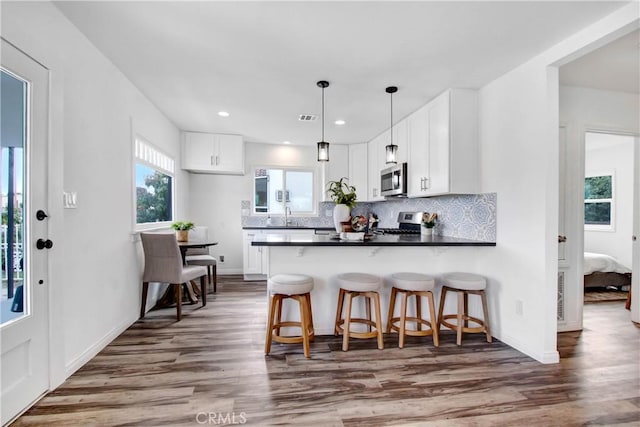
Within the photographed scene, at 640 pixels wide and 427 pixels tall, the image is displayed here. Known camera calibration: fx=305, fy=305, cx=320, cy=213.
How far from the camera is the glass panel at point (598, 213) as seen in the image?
5328 millimetres

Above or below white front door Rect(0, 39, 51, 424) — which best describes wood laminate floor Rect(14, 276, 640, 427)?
below

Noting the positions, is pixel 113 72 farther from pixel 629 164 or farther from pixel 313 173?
pixel 629 164

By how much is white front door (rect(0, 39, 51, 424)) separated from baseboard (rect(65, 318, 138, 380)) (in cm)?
22

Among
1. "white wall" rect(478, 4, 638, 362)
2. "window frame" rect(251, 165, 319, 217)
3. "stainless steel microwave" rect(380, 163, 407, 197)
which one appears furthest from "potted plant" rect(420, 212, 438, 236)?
"window frame" rect(251, 165, 319, 217)

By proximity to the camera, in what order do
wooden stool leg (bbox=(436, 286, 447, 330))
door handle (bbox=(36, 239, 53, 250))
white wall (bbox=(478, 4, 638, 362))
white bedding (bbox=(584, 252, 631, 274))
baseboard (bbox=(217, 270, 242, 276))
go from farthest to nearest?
baseboard (bbox=(217, 270, 242, 276))
white bedding (bbox=(584, 252, 631, 274))
wooden stool leg (bbox=(436, 286, 447, 330))
white wall (bbox=(478, 4, 638, 362))
door handle (bbox=(36, 239, 53, 250))

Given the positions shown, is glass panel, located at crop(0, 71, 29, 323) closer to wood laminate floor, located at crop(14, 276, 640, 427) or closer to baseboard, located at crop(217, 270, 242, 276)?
wood laminate floor, located at crop(14, 276, 640, 427)

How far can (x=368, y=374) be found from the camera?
2141 mm

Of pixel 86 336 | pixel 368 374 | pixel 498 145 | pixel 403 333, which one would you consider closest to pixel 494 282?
pixel 403 333

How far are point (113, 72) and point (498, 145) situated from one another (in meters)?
3.48

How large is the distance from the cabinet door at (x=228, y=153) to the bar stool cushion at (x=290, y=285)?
119 inches

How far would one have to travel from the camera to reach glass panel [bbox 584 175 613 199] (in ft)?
17.4

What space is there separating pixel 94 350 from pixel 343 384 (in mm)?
1944

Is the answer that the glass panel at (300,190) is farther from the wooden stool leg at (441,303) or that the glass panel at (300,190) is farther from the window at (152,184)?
the wooden stool leg at (441,303)

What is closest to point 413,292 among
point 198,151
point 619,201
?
point 198,151
